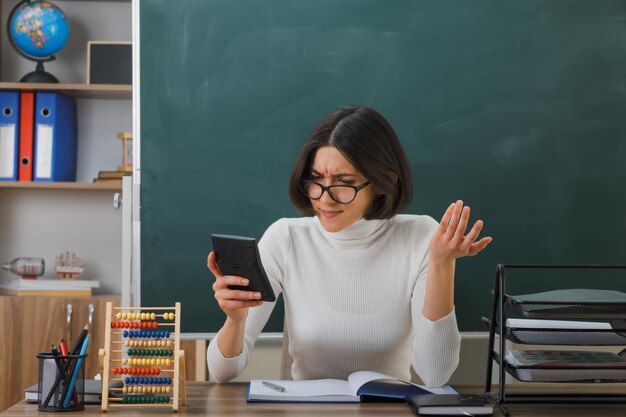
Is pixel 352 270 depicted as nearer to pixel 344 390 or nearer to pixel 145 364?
pixel 344 390

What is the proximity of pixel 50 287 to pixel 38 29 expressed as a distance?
3.36 ft

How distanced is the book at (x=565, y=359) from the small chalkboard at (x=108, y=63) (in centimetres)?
216

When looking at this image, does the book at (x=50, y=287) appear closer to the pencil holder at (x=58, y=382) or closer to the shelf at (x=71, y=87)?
the shelf at (x=71, y=87)

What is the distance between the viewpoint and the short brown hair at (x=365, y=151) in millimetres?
2002

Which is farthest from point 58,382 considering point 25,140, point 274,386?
point 25,140

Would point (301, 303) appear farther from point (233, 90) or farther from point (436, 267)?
point (233, 90)

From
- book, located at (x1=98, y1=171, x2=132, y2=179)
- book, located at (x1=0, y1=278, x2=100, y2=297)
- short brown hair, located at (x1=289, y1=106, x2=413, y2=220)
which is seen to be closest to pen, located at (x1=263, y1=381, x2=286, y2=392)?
short brown hair, located at (x1=289, y1=106, x2=413, y2=220)

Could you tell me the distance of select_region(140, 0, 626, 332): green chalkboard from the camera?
2.59 m

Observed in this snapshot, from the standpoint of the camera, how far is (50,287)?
3176mm

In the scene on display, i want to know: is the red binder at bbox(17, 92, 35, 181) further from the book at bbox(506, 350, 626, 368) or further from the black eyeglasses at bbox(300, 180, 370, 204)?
the book at bbox(506, 350, 626, 368)

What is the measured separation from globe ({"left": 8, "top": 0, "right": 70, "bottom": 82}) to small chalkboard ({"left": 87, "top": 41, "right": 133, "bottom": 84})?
14cm

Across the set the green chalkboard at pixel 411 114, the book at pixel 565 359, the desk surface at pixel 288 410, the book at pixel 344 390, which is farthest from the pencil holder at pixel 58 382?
the green chalkboard at pixel 411 114

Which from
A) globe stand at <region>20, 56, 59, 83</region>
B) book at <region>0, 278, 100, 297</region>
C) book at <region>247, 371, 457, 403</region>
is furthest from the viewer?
globe stand at <region>20, 56, 59, 83</region>

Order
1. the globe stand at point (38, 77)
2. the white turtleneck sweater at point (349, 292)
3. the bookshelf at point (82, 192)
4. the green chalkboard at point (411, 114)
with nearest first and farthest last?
1. the white turtleneck sweater at point (349, 292)
2. the green chalkboard at point (411, 114)
3. the globe stand at point (38, 77)
4. the bookshelf at point (82, 192)
